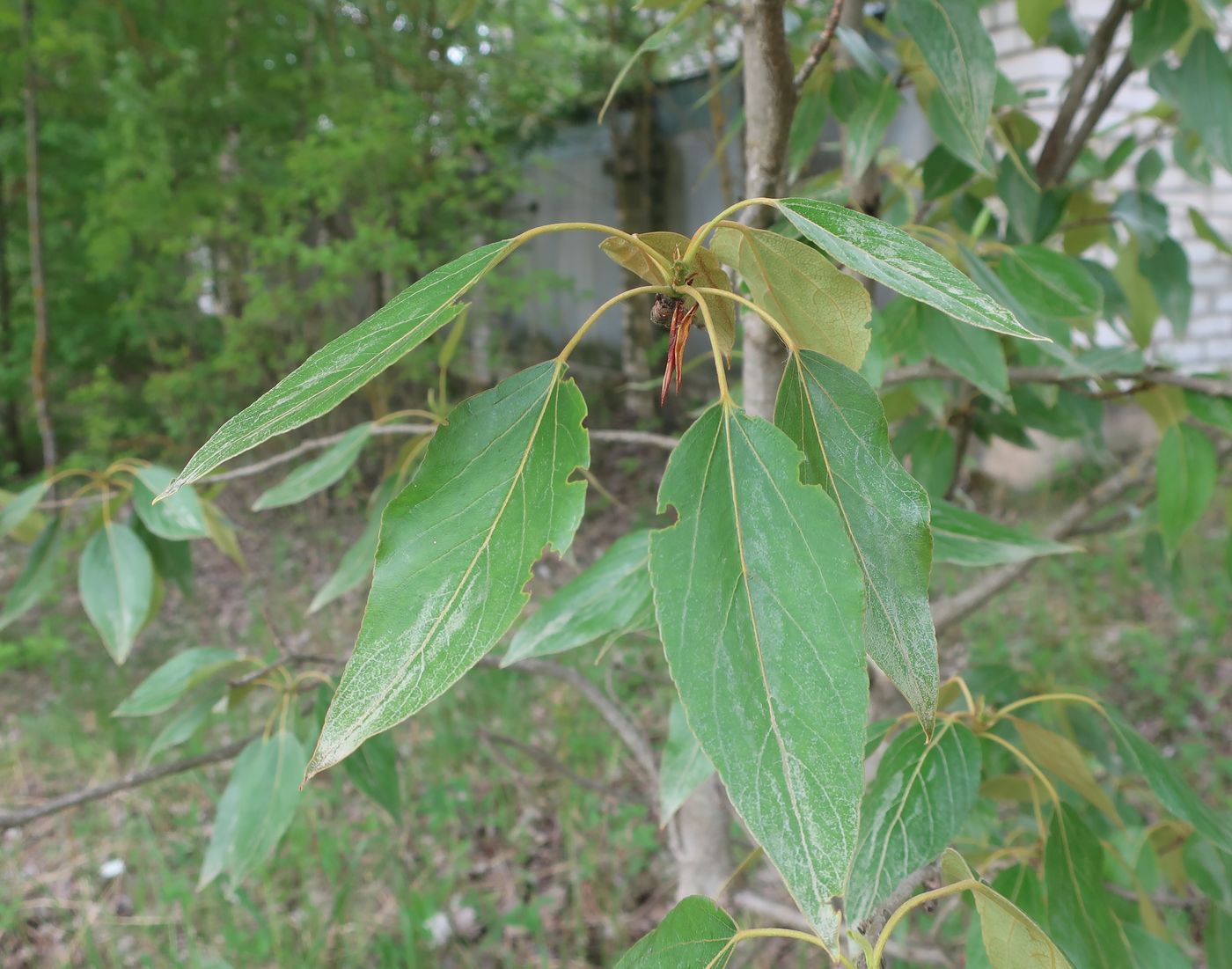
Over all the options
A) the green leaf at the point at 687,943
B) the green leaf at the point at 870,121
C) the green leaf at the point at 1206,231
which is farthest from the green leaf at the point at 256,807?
the green leaf at the point at 1206,231

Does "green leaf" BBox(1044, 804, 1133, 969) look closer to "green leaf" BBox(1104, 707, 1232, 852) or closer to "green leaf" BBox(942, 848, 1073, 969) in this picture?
Answer: "green leaf" BBox(1104, 707, 1232, 852)

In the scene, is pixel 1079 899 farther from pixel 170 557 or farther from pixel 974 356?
pixel 170 557

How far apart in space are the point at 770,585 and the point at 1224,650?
260cm

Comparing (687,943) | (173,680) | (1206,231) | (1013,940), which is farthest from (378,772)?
(1206,231)

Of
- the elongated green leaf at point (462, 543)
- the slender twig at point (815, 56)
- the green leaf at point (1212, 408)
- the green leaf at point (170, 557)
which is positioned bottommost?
the green leaf at point (170, 557)

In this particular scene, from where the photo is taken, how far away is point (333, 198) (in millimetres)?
2953

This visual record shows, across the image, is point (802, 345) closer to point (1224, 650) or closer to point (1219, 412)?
point (1219, 412)

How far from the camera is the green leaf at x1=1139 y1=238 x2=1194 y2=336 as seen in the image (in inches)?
37.3

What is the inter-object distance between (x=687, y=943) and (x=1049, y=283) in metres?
0.52

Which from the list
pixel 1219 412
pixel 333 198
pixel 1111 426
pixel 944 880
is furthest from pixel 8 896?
pixel 1111 426

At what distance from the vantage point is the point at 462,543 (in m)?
0.31

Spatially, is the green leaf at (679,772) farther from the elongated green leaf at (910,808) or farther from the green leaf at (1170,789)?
the green leaf at (1170,789)

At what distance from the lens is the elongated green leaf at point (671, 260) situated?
363mm

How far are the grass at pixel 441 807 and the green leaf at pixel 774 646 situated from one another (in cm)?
59
